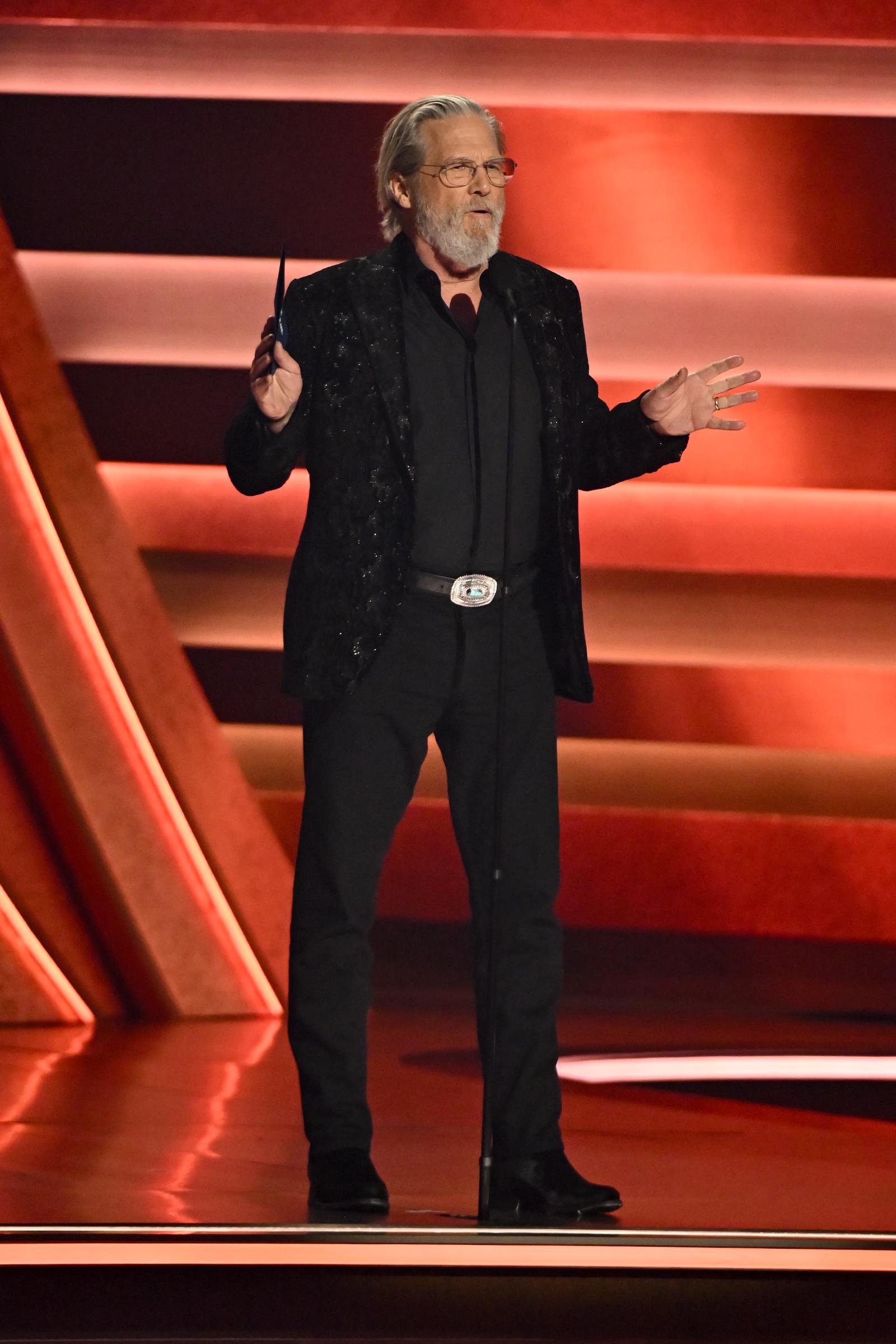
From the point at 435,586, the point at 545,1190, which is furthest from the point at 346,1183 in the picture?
the point at 435,586

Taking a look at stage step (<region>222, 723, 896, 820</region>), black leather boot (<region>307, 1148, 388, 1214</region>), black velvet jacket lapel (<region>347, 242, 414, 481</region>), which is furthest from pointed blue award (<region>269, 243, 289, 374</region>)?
stage step (<region>222, 723, 896, 820</region>)

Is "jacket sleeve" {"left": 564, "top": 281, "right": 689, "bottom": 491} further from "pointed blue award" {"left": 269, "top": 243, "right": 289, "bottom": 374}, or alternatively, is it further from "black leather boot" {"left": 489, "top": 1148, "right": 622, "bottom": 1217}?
"black leather boot" {"left": 489, "top": 1148, "right": 622, "bottom": 1217}

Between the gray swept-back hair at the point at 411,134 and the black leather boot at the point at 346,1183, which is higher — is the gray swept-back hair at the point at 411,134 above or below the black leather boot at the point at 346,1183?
above

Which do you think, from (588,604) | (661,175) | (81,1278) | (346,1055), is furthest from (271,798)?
(81,1278)

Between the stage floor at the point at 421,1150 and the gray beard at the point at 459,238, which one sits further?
the gray beard at the point at 459,238

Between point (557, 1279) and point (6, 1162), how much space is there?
74cm

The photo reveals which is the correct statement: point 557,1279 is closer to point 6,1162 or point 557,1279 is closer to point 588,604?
point 6,1162

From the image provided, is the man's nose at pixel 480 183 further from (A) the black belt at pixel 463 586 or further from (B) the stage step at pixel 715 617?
(B) the stage step at pixel 715 617

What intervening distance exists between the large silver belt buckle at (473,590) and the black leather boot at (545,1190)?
0.59 metres

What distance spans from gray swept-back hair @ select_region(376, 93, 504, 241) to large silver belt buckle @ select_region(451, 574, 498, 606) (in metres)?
0.42

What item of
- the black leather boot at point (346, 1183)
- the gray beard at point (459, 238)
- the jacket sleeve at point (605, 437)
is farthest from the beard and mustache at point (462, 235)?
the black leather boot at point (346, 1183)

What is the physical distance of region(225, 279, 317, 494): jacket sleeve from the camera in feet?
5.94

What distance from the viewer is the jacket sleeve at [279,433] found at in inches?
→ 71.3

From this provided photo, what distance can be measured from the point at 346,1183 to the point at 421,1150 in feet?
1.30
